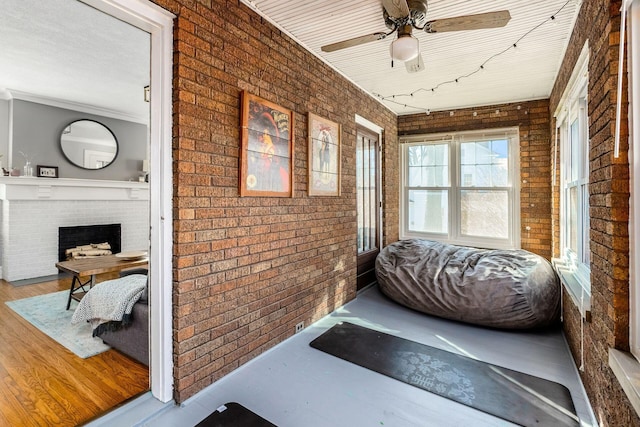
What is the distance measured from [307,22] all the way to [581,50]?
1938 mm

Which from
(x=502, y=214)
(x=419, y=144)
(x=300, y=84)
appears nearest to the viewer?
(x=300, y=84)

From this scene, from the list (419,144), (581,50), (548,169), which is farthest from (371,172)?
(581,50)

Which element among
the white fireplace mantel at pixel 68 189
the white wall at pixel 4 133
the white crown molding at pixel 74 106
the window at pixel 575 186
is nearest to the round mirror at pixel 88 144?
the white crown molding at pixel 74 106

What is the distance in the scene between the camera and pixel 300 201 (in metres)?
2.92

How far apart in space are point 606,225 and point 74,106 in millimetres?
6686

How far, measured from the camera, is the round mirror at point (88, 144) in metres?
5.14

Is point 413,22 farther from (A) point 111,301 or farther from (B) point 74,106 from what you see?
(B) point 74,106

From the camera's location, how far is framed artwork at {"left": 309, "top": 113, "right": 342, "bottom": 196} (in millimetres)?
3010

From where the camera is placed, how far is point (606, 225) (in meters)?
1.51

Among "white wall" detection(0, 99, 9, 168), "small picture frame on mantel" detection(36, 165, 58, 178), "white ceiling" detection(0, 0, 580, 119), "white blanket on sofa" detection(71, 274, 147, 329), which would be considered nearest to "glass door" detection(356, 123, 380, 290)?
"white ceiling" detection(0, 0, 580, 119)

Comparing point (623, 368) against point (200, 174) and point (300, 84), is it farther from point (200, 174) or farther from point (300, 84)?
point (300, 84)

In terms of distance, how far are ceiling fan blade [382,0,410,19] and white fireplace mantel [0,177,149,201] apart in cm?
536

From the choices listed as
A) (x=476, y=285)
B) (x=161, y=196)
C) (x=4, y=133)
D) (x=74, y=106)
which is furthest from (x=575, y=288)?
(x=4, y=133)

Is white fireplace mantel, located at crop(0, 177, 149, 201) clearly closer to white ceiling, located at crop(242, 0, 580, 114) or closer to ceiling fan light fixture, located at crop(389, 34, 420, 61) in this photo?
white ceiling, located at crop(242, 0, 580, 114)
